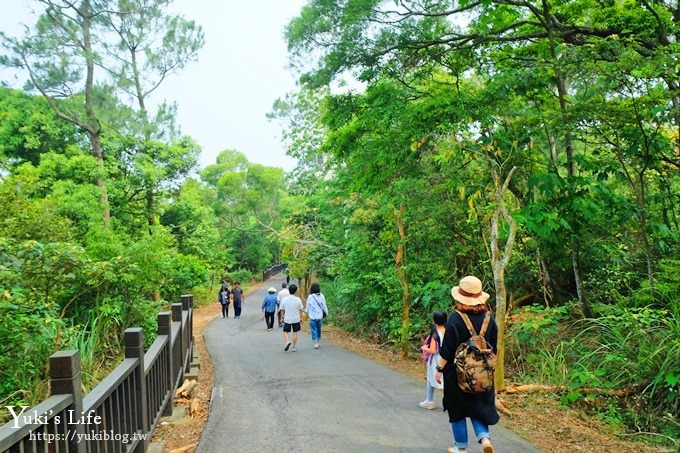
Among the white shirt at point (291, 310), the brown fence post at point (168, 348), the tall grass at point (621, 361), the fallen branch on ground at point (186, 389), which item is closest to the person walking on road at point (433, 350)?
the tall grass at point (621, 361)

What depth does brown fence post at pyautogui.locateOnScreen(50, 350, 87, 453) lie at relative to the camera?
2688 mm

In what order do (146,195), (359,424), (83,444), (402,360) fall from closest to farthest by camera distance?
(83,444), (359,424), (402,360), (146,195)

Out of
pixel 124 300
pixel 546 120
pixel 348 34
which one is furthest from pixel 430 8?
pixel 124 300

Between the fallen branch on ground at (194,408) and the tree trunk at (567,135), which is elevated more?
the tree trunk at (567,135)

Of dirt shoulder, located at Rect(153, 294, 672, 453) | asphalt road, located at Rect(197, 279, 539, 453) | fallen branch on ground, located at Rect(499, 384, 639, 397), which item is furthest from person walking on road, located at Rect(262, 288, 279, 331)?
fallen branch on ground, located at Rect(499, 384, 639, 397)

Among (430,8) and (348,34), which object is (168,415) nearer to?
(348,34)

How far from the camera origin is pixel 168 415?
5.94 meters

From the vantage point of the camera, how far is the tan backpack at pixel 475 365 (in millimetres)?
4164

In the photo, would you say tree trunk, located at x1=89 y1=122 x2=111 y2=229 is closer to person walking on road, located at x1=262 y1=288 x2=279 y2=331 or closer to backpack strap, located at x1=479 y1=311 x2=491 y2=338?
person walking on road, located at x1=262 y1=288 x2=279 y2=331

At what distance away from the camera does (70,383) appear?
272cm

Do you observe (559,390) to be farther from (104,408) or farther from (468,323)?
(104,408)

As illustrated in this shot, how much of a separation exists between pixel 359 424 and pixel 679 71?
22.8 ft

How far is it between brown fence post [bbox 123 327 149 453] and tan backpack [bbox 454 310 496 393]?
2.85 metres

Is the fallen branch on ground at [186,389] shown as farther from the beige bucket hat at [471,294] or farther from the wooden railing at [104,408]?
the beige bucket hat at [471,294]
